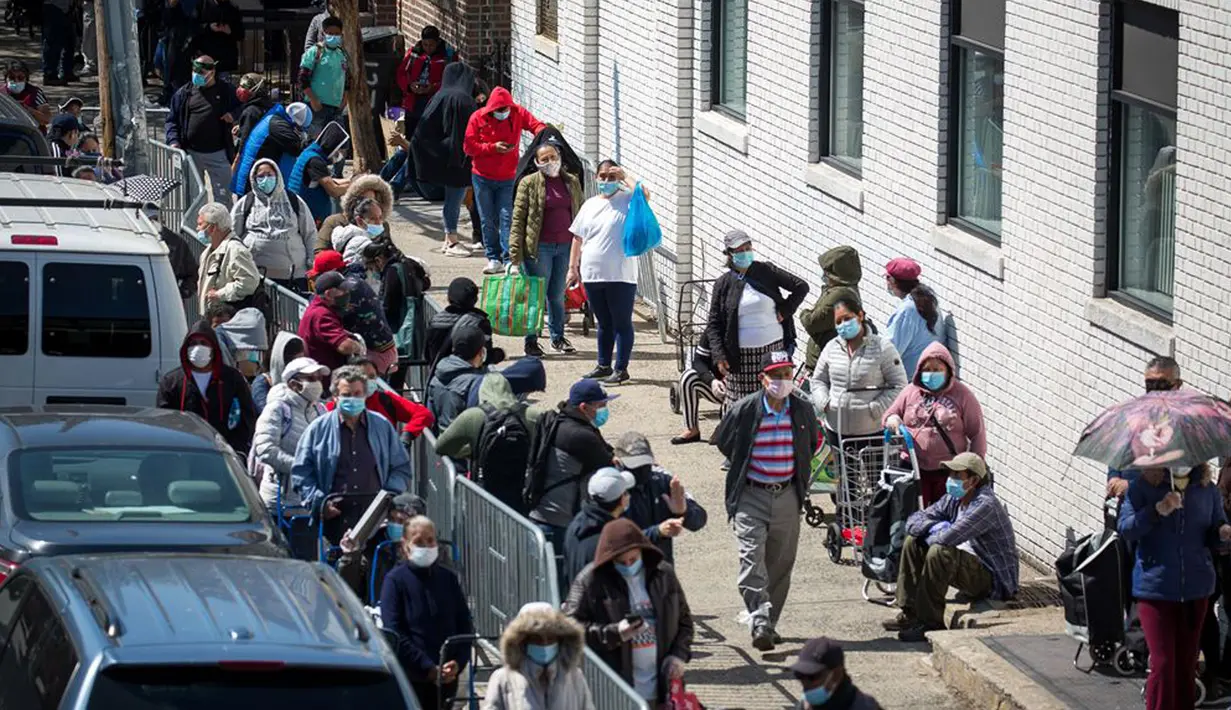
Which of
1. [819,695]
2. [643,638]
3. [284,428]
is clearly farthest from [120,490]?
[819,695]

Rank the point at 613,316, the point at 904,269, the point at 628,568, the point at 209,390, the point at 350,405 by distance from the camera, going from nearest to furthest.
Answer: the point at 628,568
the point at 350,405
the point at 209,390
the point at 904,269
the point at 613,316

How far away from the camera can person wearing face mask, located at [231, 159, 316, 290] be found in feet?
59.4

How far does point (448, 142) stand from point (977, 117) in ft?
29.4

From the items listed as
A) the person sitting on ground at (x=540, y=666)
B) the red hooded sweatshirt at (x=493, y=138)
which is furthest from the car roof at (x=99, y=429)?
the red hooded sweatshirt at (x=493, y=138)

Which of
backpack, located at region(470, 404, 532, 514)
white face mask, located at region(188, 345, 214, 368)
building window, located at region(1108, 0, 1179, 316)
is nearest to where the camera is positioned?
backpack, located at region(470, 404, 532, 514)

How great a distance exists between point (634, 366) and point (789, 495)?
6887 millimetres

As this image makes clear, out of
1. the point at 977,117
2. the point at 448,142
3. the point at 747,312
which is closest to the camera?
the point at 977,117

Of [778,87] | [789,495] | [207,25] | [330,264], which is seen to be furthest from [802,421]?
[207,25]

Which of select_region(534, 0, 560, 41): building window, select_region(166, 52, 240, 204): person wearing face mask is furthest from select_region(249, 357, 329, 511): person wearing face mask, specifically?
select_region(534, 0, 560, 41): building window

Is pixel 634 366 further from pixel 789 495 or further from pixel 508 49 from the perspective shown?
pixel 508 49

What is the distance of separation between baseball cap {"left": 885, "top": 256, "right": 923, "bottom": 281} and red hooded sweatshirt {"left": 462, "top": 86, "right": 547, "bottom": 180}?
705 centimetres

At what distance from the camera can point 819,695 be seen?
8.77 meters

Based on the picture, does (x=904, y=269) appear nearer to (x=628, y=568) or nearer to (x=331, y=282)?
(x=331, y=282)

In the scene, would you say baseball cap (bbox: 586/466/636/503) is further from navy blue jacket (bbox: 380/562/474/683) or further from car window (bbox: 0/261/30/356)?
car window (bbox: 0/261/30/356)
